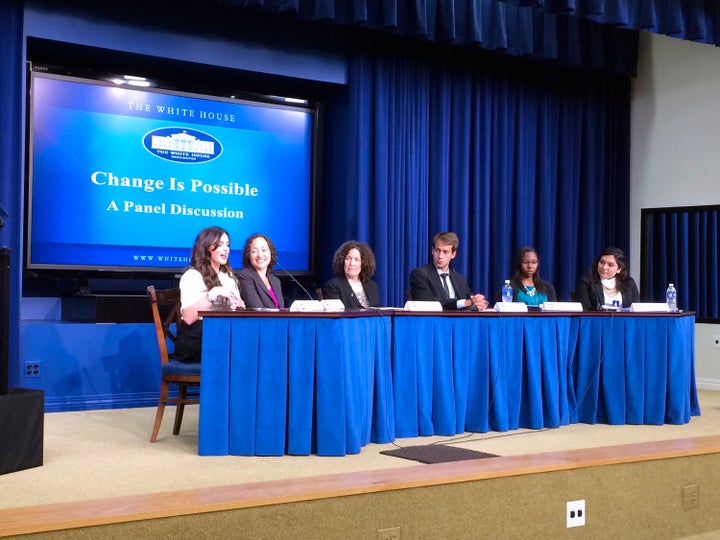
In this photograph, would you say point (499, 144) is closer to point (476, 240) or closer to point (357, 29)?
point (476, 240)

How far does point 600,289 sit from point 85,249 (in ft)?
10.4

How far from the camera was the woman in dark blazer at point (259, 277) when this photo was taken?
4.68 metres

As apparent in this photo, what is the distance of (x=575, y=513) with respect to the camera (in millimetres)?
2615

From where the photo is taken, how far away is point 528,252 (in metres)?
5.69

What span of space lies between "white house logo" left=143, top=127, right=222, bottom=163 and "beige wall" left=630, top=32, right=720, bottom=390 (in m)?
3.59

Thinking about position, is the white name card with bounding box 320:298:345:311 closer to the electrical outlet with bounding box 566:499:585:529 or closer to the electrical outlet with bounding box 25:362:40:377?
the electrical outlet with bounding box 566:499:585:529

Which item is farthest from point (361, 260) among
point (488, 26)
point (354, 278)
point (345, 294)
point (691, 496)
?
point (691, 496)

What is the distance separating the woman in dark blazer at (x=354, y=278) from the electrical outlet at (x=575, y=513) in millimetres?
2509

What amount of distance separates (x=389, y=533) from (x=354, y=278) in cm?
297

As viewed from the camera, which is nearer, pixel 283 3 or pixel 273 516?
pixel 273 516

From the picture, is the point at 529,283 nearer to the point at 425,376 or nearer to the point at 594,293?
the point at 594,293

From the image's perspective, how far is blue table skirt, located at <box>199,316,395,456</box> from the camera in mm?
3830

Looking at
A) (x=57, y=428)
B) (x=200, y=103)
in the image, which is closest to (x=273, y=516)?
(x=57, y=428)

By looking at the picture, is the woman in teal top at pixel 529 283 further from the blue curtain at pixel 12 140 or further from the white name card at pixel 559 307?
the blue curtain at pixel 12 140
